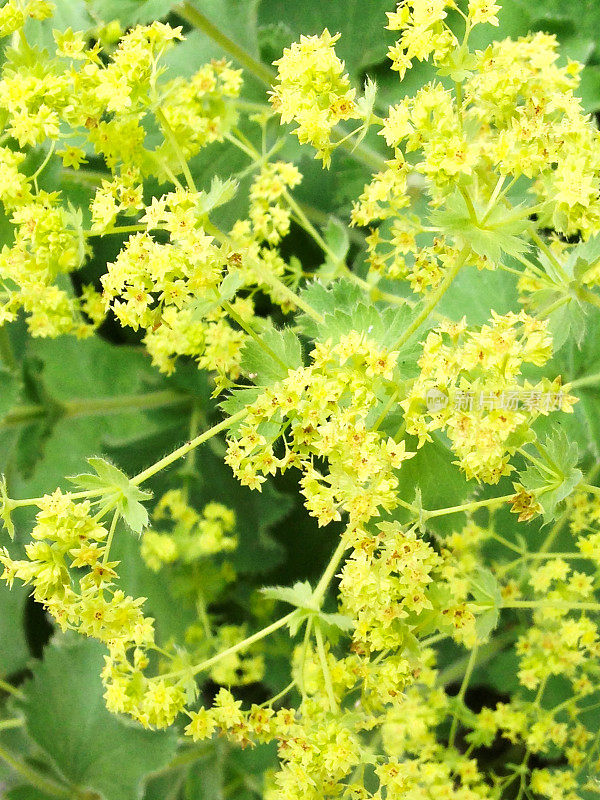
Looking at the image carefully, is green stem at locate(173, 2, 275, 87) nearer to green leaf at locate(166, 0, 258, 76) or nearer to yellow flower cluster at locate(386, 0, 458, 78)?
green leaf at locate(166, 0, 258, 76)

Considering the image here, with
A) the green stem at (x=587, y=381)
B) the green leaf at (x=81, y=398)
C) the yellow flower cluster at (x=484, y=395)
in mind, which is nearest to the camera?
the yellow flower cluster at (x=484, y=395)

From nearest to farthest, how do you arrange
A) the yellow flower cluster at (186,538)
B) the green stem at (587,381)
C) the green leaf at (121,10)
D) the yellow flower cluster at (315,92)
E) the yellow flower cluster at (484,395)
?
1. the yellow flower cluster at (484,395)
2. the yellow flower cluster at (315,92)
3. the green stem at (587,381)
4. the green leaf at (121,10)
5. the yellow flower cluster at (186,538)

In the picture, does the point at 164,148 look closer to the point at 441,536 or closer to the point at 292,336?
the point at 292,336

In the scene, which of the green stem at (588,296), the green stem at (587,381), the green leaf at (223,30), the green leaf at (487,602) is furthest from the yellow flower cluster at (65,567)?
the green leaf at (223,30)

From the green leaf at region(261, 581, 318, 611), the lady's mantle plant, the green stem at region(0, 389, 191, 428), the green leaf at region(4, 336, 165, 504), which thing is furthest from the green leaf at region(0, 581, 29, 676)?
the green leaf at region(261, 581, 318, 611)

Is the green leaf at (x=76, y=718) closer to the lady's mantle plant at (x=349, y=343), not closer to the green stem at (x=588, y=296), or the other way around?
the lady's mantle plant at (x=349, y=343)

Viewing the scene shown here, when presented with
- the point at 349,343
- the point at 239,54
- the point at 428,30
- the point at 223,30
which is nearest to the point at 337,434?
the point at 349,343
